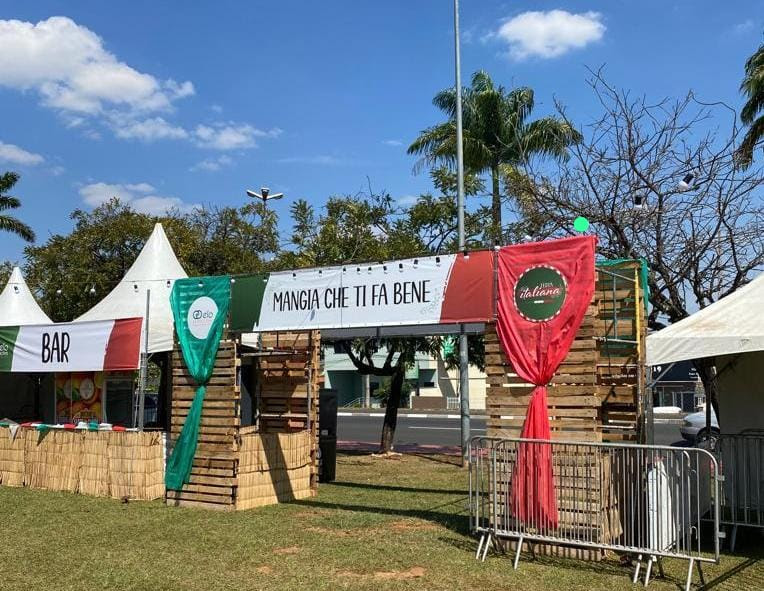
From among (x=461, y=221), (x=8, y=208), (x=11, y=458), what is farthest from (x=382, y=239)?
(x=8, y=208)

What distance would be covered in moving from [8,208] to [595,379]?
34491mm

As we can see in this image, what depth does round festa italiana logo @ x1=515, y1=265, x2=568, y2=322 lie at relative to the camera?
8195mm

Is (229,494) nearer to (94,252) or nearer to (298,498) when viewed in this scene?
(298,498)

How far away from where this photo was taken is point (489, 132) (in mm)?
22922

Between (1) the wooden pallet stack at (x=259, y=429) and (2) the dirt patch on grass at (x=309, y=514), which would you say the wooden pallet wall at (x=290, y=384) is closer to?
(1) the wooden pallet stack at (x=259, y=429)

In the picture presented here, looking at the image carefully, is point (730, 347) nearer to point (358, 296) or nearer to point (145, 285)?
point (358, 296)

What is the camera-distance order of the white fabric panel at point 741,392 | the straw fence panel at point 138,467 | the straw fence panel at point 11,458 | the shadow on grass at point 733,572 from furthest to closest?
the straw fence panel at point 11,458 < the straw fence panel at point 138,467 < the white fabric panel at point 741,392 < the shadow on grass at point 733,572

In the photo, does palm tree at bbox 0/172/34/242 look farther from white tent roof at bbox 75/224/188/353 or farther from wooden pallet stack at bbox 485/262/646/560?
wooden pallet stack at bbox 485/262/646/560

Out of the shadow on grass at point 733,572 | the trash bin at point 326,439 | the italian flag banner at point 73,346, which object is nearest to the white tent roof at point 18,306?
the italian flag banner at point 73,346

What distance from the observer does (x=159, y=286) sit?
49.8ft

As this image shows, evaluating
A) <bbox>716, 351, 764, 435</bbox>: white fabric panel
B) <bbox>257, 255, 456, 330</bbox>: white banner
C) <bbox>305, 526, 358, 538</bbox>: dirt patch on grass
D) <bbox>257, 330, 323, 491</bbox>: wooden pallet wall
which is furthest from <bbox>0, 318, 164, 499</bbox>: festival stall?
<bbox>716, 351, 764, 435</bbox>: white fabric panel

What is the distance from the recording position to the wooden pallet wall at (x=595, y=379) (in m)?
8.09

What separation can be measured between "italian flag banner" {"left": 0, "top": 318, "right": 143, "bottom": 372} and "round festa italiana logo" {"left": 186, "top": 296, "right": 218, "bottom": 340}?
58.2 inches

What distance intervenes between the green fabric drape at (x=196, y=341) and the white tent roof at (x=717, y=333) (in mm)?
6087
